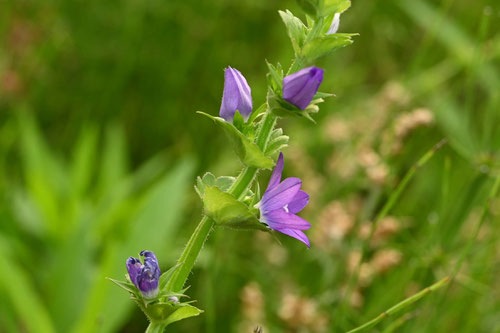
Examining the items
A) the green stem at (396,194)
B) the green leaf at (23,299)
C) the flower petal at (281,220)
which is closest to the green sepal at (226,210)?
the flower petal at (281,220)

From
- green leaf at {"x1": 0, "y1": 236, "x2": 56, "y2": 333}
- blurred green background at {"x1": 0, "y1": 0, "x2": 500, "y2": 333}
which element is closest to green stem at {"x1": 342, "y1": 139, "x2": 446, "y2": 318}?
blurred green background at {"x1": 0, "y1": 0, "x2": 500, "y2": 333}

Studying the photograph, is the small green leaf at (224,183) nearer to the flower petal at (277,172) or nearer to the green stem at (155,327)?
the flower petal at (277,172)

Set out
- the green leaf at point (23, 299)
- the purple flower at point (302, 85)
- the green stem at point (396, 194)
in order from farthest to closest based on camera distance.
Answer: the green leaf at point (23, 299) → the green stem at point (396, 194) → the purple flower at point (302, 85)

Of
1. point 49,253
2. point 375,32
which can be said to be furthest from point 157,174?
point 375,32

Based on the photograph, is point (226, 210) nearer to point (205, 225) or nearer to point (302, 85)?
point (205, 225)

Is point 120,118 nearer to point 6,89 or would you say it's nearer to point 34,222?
point 6,89
